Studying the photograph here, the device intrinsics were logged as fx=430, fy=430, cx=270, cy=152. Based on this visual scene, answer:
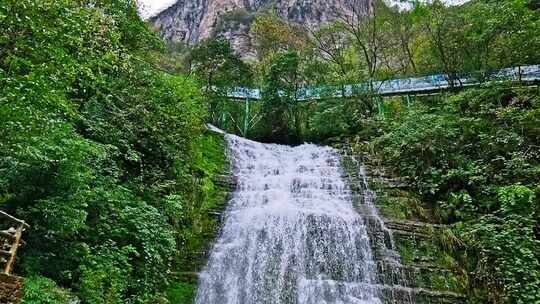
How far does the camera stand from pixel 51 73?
21.5ft

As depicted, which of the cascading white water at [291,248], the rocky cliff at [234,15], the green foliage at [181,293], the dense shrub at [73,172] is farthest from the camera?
the rocky cliff at [234,15]

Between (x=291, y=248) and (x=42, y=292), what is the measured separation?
5983 mm

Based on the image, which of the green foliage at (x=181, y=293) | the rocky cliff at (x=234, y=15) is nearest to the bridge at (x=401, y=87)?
the green foliage at (x=181, y=293)

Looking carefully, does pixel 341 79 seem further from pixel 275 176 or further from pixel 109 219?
pixel 109 219

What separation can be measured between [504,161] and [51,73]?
11.1 meters

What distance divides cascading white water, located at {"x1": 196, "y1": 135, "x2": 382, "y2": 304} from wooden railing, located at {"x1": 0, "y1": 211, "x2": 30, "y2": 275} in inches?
168

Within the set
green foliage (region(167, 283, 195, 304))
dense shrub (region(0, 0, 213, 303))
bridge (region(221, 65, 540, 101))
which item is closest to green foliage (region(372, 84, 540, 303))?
bridge (region(221, 65, 540, 101))

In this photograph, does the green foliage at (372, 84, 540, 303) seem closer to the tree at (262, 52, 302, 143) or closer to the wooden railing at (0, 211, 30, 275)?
the tree at (262, 52, 302, 143)

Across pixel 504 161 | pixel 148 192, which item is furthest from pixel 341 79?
pixel 148 192

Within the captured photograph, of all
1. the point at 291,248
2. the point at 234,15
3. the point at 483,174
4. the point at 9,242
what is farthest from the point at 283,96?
the point at 234,15

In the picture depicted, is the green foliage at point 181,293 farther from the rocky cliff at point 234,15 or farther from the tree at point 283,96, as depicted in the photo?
the rocky cliff at point 234,15

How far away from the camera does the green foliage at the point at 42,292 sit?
5555mm

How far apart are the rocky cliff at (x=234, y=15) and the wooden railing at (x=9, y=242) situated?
32.3 m

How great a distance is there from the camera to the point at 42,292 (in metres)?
5.75
